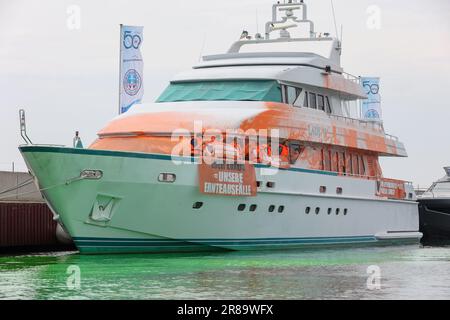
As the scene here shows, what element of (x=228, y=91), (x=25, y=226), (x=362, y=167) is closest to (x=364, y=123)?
(x=362, y=167)

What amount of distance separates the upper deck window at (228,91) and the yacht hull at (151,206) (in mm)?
2352

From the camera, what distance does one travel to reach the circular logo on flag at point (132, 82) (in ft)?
119

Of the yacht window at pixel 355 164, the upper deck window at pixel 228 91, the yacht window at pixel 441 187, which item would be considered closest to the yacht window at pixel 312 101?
the upper deck window at pixel 228 91

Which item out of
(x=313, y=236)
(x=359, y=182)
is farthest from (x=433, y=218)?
(x=313, y=236)

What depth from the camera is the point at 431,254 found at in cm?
2908

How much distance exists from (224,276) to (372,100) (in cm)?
2664

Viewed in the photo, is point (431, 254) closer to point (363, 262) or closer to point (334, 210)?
point (334, 210)

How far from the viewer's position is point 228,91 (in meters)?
28.2

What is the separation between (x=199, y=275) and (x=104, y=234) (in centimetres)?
423

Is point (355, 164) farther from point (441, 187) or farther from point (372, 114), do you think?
point (372, 114)

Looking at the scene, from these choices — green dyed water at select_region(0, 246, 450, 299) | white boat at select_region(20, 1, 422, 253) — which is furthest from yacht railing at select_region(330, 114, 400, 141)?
green dyed water at select_region(0, 246, 450, 299)

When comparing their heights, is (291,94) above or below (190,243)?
above

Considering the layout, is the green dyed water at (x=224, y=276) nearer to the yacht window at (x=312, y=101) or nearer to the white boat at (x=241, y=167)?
Result: the white boat at (x=241, y=167)
